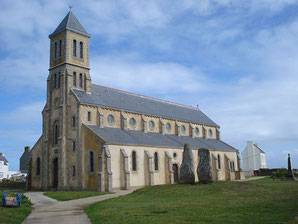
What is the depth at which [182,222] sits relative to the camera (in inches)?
496

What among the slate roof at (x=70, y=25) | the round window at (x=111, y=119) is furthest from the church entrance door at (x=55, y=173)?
the slate roof at (x=70, y=25)

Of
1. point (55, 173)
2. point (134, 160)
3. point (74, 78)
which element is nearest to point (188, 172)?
point (134, 160)

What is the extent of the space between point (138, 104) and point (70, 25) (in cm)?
1585

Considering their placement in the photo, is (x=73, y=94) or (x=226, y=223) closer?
(x=226, y=223)

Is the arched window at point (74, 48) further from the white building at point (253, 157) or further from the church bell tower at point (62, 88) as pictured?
the white building at point (253, 157)

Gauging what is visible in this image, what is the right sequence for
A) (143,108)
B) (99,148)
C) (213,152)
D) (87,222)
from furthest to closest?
1. (213,152)
2. (143,108)
3. (99,148)
4. (87,222)

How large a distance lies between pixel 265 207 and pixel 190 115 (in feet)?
142

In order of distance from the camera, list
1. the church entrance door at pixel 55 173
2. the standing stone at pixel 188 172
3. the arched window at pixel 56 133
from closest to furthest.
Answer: the standing stone at pixel 188 172, the church entrance door at pixel 55 173, the arched window at pixel 56 133

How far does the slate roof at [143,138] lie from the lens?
124ft

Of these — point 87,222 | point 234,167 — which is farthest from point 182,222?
point 234,167

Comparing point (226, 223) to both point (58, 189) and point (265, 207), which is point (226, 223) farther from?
point (58, 189)

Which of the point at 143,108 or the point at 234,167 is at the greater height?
the point at 143,108

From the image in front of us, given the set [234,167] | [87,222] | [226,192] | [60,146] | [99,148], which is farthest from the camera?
[234,167]

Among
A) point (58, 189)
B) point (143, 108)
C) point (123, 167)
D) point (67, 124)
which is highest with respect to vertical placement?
point (143, 108)
